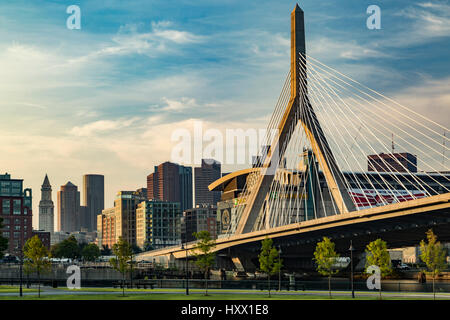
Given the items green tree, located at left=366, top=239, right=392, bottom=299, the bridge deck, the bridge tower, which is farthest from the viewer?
the bridge tower

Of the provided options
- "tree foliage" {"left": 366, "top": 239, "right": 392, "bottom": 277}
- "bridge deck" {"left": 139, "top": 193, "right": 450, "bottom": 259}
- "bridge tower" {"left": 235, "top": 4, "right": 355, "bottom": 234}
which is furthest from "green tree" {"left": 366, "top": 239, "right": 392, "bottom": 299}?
"bridge tower" {"left": 235, "top": 4, "right": 355, "bottom": 234}

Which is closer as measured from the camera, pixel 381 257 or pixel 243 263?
pixel 381 257

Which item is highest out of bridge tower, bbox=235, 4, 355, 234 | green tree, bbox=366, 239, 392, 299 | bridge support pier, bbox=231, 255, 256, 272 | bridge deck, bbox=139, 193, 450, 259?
bridge tower, bbox=235, 4, 355, 234

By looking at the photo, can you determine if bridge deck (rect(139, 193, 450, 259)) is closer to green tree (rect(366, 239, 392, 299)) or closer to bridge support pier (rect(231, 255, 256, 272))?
green tree (rect(366, 239, 392, 299))

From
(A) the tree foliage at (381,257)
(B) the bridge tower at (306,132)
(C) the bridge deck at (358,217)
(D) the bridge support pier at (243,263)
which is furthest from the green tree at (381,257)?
(D) the bridge support pier at (243,263)

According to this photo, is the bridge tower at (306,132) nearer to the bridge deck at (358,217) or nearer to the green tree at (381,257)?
the bridge deck at (358,217)

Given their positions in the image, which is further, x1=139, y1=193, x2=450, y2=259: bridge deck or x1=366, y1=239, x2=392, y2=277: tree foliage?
x1=139, y1=193, x2=450, y2=259: bridge deck

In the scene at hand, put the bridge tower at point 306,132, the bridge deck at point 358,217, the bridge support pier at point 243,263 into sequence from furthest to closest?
the bridge support pier at point 243,263
the bridge tower at point 306,132
the bridge deck at point 358,217

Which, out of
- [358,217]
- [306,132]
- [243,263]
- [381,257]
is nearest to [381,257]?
[381,257]

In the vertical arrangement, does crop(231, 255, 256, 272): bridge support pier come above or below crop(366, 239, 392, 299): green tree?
below

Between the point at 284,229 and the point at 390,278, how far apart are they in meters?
19.6

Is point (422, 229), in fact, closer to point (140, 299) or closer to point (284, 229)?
point (284, 229)

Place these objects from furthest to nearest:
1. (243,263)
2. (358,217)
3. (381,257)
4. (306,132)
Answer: (243,263) → (306,132) → (358,217) → (381,257)

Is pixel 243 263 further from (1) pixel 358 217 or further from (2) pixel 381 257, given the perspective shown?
(2) pixel 381 257
